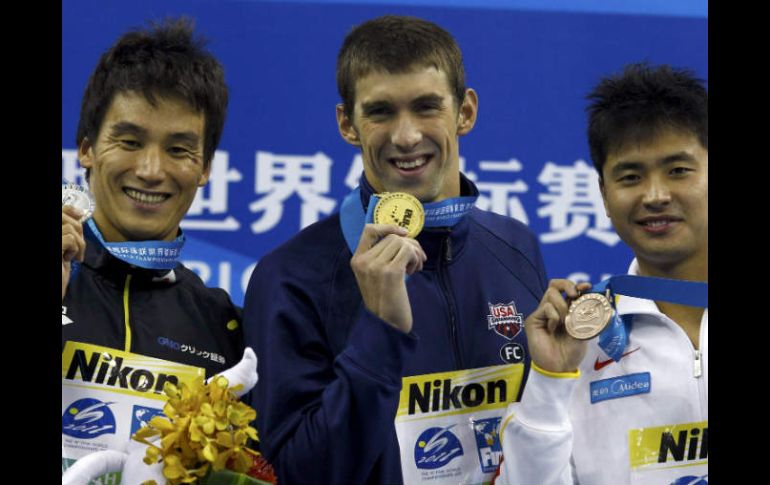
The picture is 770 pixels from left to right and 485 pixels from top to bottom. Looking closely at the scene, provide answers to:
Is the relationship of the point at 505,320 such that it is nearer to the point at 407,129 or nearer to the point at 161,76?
the point at 407,129

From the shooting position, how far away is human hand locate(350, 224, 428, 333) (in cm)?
331

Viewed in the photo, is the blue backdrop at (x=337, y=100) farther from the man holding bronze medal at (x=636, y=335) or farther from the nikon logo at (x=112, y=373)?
the nikon logo at (x=112, y=373)

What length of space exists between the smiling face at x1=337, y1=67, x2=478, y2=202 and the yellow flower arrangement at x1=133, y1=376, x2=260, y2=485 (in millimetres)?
845

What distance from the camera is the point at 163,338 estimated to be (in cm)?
361

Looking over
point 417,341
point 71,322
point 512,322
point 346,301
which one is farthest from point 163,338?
point 512,322

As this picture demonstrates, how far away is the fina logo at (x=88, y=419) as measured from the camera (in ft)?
11.5

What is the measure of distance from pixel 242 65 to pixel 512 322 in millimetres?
1404

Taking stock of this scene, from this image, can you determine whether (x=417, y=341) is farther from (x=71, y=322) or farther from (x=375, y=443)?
(x=71, y=322)

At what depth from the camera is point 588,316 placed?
11.2ft

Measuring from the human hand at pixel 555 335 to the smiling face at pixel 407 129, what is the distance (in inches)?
→ 18.2

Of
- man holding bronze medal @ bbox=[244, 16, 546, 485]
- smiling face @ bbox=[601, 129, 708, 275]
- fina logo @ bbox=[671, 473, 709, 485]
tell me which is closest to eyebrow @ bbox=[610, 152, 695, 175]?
smiling face @ bbox=[601, 129, 708, 275]

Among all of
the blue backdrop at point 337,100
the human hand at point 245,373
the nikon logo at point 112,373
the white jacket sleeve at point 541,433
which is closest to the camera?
the human hand at point 245,373

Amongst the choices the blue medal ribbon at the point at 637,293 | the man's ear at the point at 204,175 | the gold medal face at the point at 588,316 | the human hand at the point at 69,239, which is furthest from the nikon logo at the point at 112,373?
the blue medal ribbon at the point at 637,293

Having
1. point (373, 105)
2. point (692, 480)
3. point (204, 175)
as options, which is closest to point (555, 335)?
point (692, 480)
